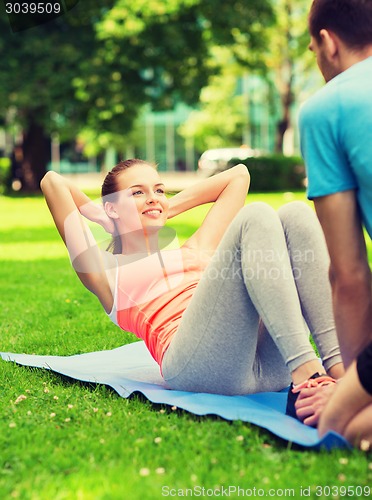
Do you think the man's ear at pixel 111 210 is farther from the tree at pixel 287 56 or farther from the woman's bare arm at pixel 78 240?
the tree at pixel 287 56

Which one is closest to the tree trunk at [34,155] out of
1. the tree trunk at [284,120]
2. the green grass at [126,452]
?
the tree trunk at [284,120]

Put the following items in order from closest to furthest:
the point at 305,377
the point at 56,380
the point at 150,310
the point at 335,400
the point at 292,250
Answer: the point at 335,400 < the point at 305,377 < the point at 292,250 < the point at 150,310 < the point at 56,380

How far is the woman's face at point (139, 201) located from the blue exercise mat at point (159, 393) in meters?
0.84

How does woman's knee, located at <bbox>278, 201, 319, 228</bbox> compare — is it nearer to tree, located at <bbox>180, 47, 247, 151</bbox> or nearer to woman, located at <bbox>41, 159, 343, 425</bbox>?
woman, located at <bbox>41, 159, 343, 425</bbox>

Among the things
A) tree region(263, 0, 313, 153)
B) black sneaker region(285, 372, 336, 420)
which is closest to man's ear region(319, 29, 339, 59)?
black sneaker region(285, 372, 336, 420)

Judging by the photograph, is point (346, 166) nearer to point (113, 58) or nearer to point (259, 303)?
point (259, 303)

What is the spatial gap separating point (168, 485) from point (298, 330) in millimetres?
899

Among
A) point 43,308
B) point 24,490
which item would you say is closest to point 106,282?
point 24,490

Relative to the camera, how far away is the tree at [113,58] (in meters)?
22.5

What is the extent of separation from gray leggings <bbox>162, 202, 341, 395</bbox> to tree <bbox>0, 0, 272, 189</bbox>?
64.7ft

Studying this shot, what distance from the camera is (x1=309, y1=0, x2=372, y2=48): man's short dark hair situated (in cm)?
280

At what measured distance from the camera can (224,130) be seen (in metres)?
48.5

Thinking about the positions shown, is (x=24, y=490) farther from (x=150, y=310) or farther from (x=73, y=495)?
(x=150, y=310)

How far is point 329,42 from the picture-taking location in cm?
289
